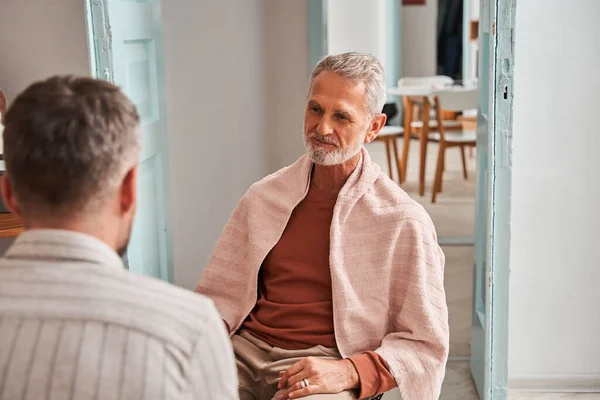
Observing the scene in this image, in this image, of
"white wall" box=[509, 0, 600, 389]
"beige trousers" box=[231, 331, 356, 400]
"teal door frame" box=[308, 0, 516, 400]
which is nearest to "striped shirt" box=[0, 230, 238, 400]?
"beige trousers" box=[231, 331, 356, 400]

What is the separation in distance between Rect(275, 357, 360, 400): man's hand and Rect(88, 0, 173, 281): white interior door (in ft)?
3.33

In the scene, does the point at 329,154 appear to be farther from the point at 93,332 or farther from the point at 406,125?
the point at 406,125

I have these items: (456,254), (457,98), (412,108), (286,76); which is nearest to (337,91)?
(286,76)

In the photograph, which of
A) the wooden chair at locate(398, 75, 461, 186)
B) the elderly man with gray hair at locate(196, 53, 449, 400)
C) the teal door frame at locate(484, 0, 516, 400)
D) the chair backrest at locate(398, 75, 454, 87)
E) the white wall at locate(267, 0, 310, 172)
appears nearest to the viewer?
the elderly man with gray hair at locate(196, 53, 449, 400)

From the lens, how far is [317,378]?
1.61m

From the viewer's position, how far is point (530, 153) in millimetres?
2668

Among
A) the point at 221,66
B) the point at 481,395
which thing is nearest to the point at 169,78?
the point at 221,66

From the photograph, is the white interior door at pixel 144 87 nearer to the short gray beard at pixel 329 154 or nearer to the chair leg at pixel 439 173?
the short gray beard at pixel 329 154

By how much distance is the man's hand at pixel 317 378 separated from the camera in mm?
1602

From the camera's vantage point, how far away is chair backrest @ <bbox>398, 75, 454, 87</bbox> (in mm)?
6336

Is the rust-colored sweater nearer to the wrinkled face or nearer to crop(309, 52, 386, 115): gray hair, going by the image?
the wrinkled face

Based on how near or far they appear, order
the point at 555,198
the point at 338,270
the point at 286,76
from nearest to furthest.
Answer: the point at 338,270
the point at 555,198
the point at 286,76

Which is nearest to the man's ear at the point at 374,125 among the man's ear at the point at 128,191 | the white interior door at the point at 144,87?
the white interior door at the point at 144,87

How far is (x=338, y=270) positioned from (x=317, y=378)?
265 millimetres
